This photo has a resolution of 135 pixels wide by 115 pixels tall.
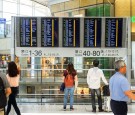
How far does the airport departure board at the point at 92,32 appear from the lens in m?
12.6

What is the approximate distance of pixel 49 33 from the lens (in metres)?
12.6

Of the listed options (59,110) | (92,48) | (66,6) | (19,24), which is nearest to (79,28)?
(92,48)

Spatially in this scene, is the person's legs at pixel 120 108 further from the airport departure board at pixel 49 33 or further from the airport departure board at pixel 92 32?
the airport departure board at pixel 49 33

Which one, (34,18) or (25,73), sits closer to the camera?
(34,18)

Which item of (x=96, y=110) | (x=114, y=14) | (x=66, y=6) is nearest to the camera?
(x=96, y=110)

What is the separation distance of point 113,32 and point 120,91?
5859mm

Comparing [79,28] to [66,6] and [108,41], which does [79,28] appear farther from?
[66,6]

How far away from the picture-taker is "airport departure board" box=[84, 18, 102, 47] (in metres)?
12.6

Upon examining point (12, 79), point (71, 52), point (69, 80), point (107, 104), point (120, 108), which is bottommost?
point (107, 104)

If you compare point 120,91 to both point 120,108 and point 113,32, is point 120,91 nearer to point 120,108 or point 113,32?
point 120,108

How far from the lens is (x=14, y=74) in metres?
10.2

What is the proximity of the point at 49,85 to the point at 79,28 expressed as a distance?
34.7 ft

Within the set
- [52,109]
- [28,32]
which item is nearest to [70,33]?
[28,32]

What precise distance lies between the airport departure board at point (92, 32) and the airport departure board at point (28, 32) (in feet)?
5.39
